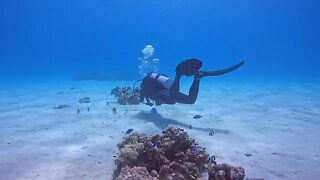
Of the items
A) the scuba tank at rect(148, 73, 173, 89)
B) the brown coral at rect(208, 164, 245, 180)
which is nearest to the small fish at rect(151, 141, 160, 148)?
the brown coral at rect(208, 164, 245, 180)

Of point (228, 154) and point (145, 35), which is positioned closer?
point (228, 154)

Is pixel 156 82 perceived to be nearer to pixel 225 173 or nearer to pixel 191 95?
pixel 191 95

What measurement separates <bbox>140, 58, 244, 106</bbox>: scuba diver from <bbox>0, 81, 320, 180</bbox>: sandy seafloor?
38.4 inches

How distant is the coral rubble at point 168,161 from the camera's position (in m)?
4.54

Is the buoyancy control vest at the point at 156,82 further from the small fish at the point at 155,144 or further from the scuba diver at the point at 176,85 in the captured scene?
the small fish at the point at 155,144

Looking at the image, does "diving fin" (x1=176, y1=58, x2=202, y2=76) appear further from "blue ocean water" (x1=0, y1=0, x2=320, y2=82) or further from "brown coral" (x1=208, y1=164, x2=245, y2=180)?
"blue ocean water" (x1=0, y1=0, x2=320, y2=82)

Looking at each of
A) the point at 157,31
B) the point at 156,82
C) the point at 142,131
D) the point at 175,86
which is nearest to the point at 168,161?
the point at 142,131

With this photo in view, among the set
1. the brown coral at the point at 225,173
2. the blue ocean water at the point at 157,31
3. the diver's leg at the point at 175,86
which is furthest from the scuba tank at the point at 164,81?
the blue ocean water at the point at 157,31

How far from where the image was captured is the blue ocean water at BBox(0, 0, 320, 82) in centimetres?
11056

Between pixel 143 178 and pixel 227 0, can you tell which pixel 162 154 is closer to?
pixel 143 178

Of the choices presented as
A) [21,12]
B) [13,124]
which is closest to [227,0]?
[21,12]

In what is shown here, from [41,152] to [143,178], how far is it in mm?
4270

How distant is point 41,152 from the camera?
24.0ft

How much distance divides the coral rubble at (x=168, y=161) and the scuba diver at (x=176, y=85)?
199 inches
